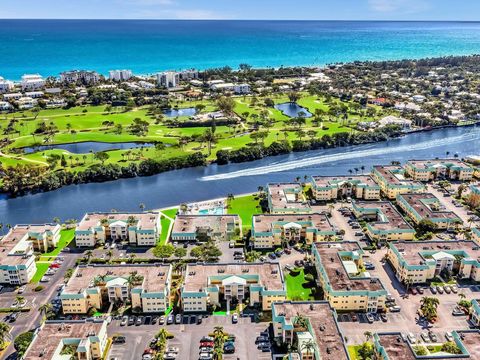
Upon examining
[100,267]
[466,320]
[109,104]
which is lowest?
[466,320]

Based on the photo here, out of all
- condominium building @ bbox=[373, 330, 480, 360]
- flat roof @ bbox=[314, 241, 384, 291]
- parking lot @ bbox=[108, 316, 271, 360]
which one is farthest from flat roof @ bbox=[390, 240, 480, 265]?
parking lot @ bbox=[108, 316, 271, 360]

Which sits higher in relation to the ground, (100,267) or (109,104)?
(109,104)

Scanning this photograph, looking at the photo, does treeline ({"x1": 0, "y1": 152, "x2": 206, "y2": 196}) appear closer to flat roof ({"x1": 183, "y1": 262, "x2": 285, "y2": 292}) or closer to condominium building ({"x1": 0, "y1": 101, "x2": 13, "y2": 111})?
flat roof ({"x1": 183, "y1": 262, "x2": 285, "y2": 292})

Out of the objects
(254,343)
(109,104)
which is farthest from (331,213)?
(109,104)

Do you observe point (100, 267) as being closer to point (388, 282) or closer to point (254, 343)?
point (254, 343)

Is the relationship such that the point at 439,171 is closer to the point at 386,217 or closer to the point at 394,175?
the point at 394,175

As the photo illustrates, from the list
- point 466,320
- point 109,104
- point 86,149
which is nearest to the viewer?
point 466,320
